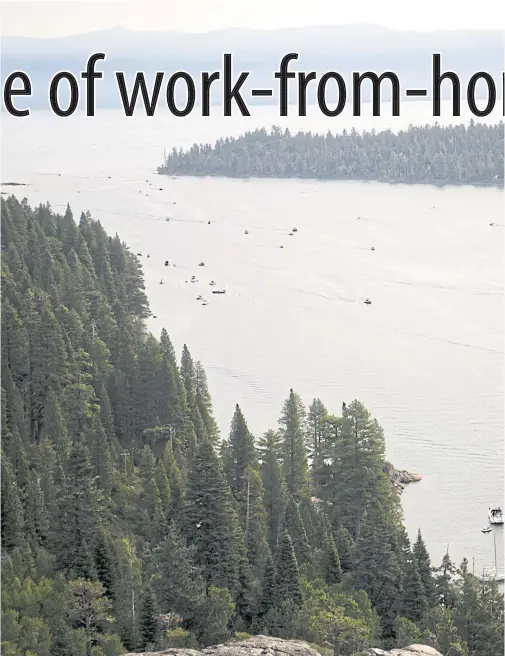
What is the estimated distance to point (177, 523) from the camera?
765 inches

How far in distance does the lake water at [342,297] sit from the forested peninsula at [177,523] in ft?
9.65

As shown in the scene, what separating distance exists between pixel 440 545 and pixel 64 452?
24.6 ft

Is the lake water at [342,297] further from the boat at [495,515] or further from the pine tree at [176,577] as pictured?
the pine tree at [176,577]

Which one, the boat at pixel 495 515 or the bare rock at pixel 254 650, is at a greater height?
the bare rock at pixel 254 650

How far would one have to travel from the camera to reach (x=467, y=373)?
34.8 meters

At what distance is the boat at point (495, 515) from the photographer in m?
24.2

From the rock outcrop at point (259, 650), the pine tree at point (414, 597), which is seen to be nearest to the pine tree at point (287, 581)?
the pine tree at point (414, 597)

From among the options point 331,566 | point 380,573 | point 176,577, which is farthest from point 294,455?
point 176,577

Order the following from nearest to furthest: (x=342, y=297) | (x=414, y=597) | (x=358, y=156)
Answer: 1. (x=414, y=597)
2. (x=342, y=297)
3. (x=358, y=156)

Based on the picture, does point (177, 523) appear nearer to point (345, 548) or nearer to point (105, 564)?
point (105, 564)

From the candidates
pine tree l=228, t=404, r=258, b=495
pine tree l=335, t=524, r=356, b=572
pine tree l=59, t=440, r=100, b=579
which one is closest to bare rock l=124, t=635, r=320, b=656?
pine tree l=59, t=440, r=100, b=579

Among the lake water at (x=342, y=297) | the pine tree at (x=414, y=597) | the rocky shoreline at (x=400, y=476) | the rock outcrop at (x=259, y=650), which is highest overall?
the lake water at (x=342, y=297)

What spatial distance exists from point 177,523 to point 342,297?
2581cm

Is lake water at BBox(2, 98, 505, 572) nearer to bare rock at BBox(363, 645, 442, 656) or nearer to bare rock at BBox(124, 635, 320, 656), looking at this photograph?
bare rock at BBox(363, 645, 442, 656)
